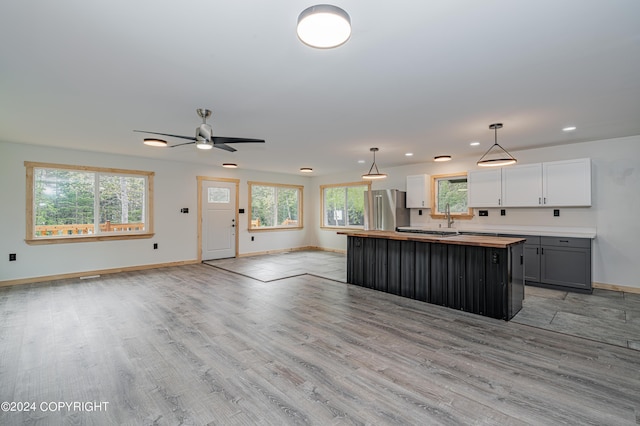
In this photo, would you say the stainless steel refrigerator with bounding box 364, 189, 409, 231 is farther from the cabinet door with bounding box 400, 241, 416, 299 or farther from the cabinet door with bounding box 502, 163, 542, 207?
the cabinet door with bounding box 400, 241, 416, 299

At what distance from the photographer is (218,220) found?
8.07 metres

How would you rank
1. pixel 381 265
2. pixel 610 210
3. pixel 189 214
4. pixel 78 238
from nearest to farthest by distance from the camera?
pixel 381 265 → pixel 610 210 → pixel 78 238 → pixel 189 214

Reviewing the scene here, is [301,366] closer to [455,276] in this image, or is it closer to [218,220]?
[455,276]

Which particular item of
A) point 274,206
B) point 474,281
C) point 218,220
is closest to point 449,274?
point 474,281

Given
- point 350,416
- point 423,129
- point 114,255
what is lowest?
point 350,416

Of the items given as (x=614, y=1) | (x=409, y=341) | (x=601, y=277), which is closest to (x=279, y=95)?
(x=614, y=1)

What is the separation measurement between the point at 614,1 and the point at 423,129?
2.65 m

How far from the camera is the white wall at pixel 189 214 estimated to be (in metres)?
4.93

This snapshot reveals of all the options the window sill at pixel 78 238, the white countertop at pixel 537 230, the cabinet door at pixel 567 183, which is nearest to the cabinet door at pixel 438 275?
the white countertop at pixel 537 230

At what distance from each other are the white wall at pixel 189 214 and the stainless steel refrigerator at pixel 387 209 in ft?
1.36

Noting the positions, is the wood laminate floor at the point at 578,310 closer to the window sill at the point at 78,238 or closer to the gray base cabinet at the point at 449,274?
the gray base cabinet at the point at 449,274

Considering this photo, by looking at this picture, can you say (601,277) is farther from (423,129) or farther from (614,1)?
(614,1)

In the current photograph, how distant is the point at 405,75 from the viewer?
8.90ft

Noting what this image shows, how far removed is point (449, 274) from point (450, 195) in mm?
3354
